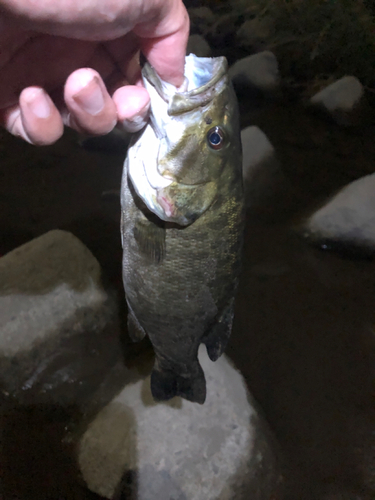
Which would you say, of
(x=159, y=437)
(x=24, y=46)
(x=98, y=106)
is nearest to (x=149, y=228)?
Result: (x=98, y=106)

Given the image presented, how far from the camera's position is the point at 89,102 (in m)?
0.70

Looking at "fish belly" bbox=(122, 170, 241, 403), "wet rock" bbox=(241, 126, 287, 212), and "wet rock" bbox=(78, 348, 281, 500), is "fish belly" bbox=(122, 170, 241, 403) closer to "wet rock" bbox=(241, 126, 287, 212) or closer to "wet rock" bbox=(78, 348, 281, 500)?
"wet rock" bbox=(78, 348, 281, 500)

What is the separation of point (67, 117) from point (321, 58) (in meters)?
3.15

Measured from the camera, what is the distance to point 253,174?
258 centimetres

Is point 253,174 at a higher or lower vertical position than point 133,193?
lower

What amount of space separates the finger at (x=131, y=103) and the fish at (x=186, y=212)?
0.14ft

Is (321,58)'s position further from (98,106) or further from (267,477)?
(267,477)

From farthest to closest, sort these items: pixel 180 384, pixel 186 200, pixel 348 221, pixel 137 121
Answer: pixel 348 221 → pixel 180 384 → pixel 186 200 → pixel 137 121

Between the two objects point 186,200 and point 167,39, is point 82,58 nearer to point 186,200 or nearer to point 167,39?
Answer: point 167,39

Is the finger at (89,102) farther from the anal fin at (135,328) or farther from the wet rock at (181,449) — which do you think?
the wet rock at (181,449)

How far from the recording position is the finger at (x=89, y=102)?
673 millimetres

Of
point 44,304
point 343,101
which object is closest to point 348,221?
point 343,101

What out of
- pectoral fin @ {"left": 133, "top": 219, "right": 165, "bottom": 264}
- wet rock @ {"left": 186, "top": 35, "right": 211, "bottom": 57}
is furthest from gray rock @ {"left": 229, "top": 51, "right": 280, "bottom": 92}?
pectoral fin @ {"left": 133, "top": 219, "right": 165, "bottom": 264}

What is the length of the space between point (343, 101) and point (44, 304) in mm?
3130
